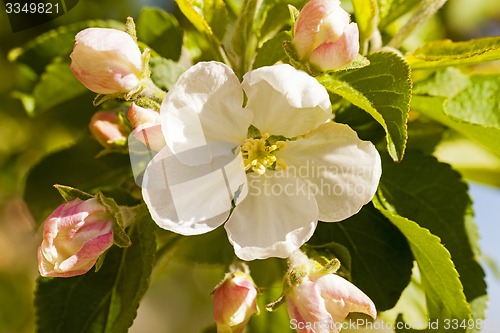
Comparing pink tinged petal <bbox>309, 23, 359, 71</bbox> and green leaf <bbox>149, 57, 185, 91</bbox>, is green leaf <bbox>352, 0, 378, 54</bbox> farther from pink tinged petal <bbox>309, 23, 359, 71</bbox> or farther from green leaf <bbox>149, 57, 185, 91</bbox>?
green leaf <bbox>149, 57, 185, 91</bbox>

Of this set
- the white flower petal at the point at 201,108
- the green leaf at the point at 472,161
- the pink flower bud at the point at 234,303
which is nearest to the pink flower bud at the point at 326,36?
the white flower petal at the point at 201,108

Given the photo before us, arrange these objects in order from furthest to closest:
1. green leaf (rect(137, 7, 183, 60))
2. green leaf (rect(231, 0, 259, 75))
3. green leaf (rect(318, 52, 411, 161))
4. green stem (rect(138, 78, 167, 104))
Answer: green leaf (rect(137, 7, 183, 60)) → green leaf (rect(231, 0, 259, 75)) → green stem (rect(138, 78, 167, 104)) → green leaf (rect(318, 52, 411, 161))

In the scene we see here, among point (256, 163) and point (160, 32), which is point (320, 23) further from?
point (160, 32)

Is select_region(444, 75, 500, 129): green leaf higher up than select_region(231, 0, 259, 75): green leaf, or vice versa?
select_region(231, 0, 259, 75): green leaf

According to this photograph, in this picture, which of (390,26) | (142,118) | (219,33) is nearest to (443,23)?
(390,26)

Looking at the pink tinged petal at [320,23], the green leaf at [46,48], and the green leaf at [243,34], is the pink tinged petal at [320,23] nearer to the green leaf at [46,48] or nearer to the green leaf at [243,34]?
the green leaf at [243,34]

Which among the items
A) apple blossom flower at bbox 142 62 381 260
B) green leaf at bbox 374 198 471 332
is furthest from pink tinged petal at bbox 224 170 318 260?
green leaf at bbox 374 198 471 332
